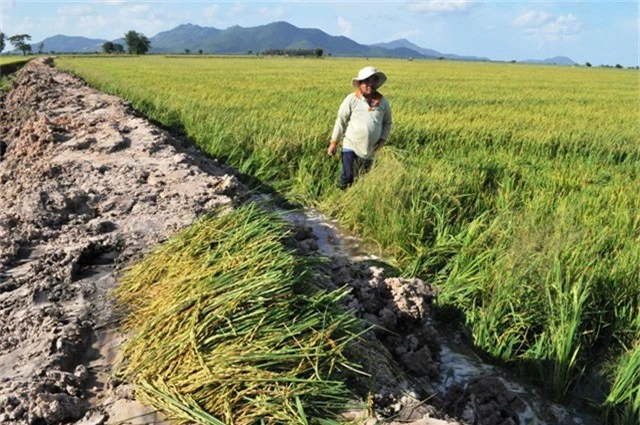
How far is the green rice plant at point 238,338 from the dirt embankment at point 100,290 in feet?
0.46

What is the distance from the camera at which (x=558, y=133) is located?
25.3 feet

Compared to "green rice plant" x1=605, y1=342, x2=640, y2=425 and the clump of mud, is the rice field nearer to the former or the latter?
"green rice plant" x1=605, y1=342, x2=640, y2=425

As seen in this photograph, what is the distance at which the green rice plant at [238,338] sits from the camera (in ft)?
6.39

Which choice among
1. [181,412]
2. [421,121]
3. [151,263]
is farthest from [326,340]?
[421,121]

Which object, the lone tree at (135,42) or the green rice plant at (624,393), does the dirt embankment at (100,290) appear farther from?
the lone tree at (135,42)

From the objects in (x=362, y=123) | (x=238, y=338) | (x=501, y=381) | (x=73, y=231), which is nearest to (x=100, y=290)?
(x=73, y=231)

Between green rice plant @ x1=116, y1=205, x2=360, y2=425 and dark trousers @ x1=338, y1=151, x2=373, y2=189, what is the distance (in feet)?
8.30

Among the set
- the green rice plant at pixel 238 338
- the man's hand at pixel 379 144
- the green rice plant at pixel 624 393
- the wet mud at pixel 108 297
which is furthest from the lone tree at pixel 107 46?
the green rice plant at pixel 624 393

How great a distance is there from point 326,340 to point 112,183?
338cm

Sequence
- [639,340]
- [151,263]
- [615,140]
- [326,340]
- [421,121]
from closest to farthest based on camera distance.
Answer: [326,340], [639,340], [151,263], [615,140], [421,121]

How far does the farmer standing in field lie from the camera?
16.3 feet

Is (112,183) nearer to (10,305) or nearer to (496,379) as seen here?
(10,305)

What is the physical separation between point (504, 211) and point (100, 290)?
2.91m

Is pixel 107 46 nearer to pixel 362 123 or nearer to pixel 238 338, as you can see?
pixel 362 123
